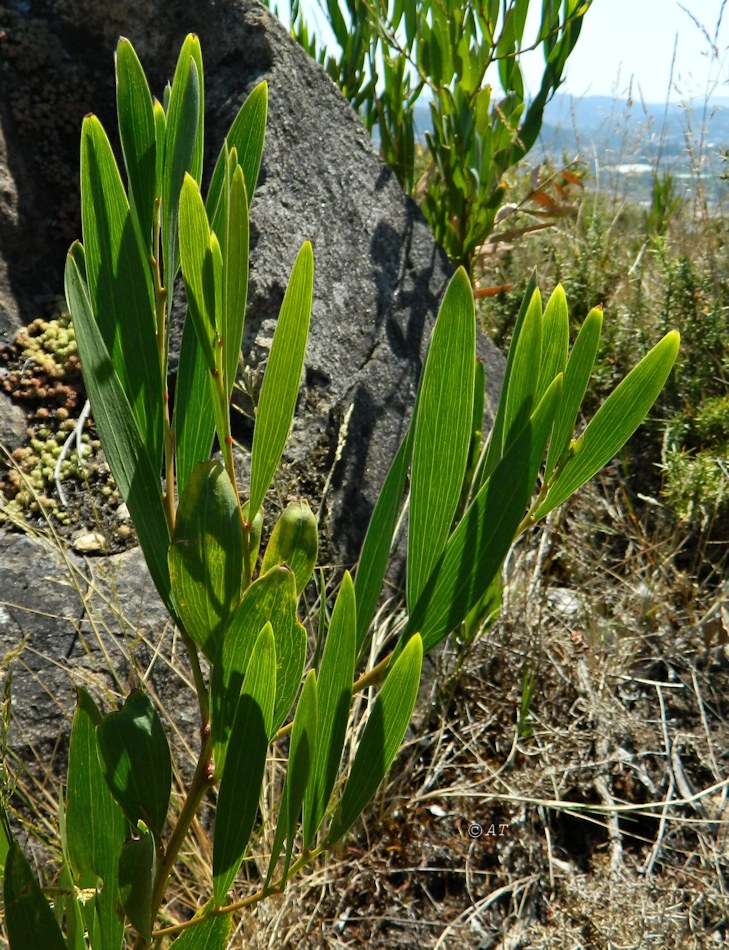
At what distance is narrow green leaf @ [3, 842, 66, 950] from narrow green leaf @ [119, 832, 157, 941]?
0.19 ft

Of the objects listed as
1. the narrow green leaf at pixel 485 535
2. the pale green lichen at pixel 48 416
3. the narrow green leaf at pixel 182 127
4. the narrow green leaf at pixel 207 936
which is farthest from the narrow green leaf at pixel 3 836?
the pale green lichen at pixel 48 416

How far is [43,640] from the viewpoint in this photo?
1270 millimetres

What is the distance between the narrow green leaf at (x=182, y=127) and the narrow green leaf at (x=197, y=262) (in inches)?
2.9

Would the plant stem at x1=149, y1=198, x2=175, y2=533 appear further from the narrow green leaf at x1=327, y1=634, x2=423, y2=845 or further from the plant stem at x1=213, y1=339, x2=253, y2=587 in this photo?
the narrow green leaf at x1=327, y1=634, x2=423, y2=845

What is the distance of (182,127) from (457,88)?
4.96ft

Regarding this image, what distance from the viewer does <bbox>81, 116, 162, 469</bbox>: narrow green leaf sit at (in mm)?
653

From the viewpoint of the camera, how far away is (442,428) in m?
0.68

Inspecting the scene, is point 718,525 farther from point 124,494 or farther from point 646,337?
point 124,494

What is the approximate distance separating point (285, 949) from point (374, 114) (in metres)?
2.07

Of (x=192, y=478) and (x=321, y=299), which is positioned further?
(x=321, y=299)

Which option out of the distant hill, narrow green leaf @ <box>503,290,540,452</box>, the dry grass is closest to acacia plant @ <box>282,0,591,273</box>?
the distant hill

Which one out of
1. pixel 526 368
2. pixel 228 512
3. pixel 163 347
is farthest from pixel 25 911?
pixel 526 368

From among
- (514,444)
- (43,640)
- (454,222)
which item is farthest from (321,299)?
(514,444)
